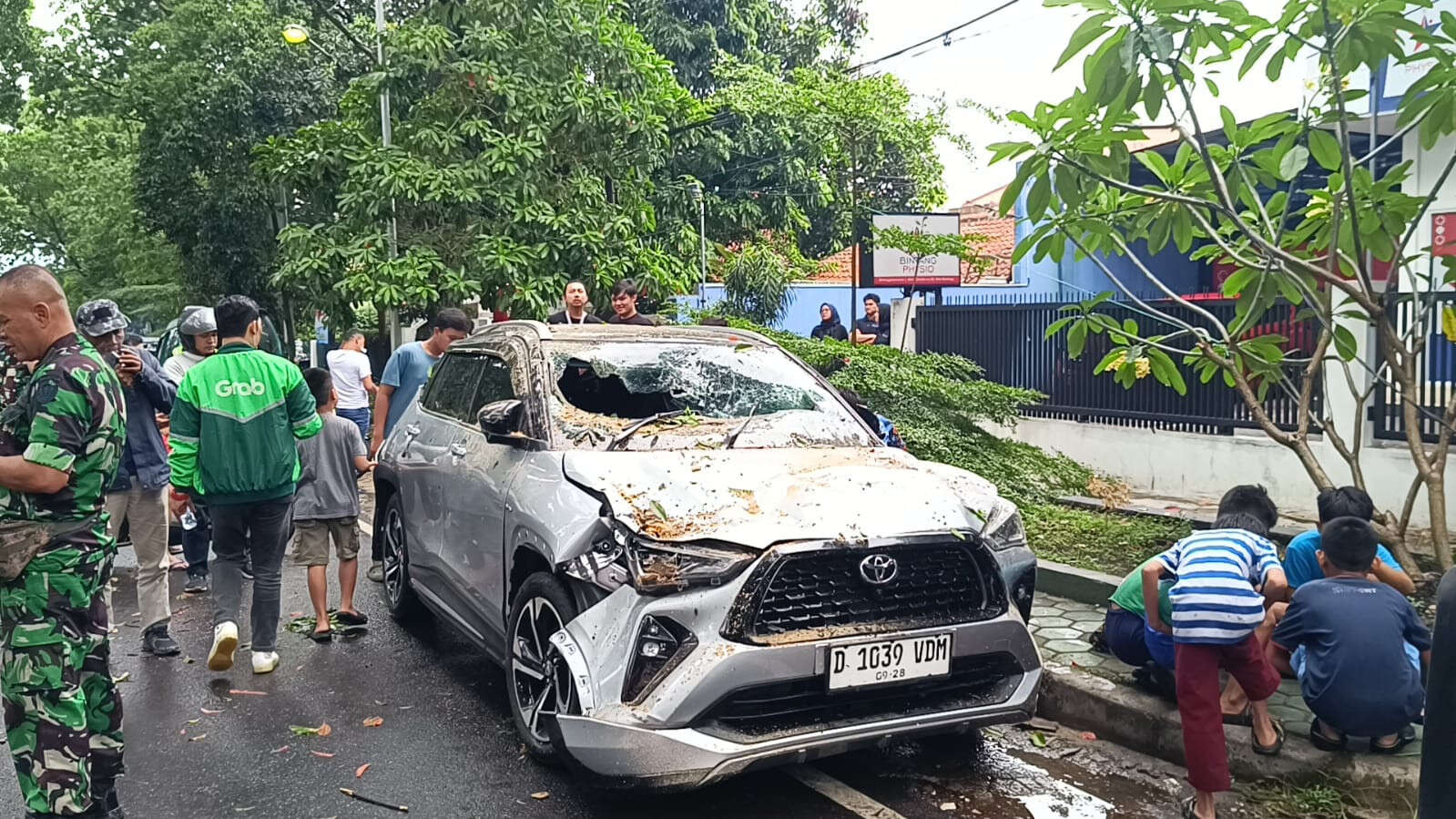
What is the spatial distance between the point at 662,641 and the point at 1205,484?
715 cm

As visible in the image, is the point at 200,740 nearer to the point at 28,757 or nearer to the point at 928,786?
the point at 28,757

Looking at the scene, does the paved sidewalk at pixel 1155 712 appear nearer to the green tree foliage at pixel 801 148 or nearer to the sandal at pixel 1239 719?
the sandal at pixel 1239 719

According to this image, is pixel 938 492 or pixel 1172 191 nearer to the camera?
pixel 938 492

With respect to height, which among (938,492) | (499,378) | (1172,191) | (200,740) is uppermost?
(1172,191)

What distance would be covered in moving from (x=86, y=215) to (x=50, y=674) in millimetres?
32555

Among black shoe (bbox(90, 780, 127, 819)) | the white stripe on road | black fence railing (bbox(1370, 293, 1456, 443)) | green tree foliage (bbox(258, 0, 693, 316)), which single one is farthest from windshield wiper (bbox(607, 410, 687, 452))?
green tree foliage (bbox(258, 0, 693, 316))

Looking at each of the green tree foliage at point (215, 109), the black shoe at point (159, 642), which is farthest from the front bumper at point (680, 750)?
the green tree foliage at point (215, 109)

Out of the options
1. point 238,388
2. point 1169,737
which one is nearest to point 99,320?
point 238,388

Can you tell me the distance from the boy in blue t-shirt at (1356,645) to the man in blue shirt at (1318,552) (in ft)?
0.65

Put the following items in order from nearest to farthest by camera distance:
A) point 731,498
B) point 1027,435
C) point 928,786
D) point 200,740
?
point 731,498
point 928,786
point 200,740
point 1027,435

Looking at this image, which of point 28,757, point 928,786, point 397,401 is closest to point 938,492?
point 928,786

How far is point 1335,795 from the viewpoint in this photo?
3846mm

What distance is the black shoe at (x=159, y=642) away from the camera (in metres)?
5.74

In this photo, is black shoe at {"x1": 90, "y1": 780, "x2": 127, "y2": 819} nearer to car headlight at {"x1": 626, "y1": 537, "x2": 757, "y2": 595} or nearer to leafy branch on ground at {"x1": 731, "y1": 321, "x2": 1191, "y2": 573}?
car headlight at {"x1": 626, "y1": 537, "x2": 757, "y2": 595}
